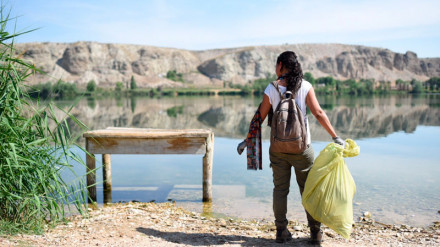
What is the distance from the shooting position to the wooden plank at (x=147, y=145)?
6.18 m

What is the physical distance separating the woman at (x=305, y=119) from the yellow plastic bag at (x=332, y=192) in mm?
162

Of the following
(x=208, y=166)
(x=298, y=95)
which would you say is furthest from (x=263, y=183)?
(x=298, y=95)

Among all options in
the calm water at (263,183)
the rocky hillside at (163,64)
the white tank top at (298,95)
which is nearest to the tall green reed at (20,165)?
the white tank top at (298,95)

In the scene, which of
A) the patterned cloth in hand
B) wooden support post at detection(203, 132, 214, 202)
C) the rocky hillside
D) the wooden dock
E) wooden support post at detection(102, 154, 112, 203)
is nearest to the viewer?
the patterned cloth in hand

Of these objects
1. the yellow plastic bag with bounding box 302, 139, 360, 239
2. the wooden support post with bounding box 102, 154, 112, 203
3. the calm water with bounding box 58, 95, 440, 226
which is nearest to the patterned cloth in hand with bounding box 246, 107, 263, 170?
the yellow plastic bag with bounding box 302, 139, 360, 239

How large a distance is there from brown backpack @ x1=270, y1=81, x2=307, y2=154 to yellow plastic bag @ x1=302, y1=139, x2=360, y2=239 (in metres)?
0.28

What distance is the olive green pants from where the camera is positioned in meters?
4.00

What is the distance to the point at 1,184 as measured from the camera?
13.3 ft

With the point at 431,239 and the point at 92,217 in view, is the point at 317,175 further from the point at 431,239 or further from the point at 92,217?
the point at 92,217

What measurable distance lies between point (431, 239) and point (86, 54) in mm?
165832

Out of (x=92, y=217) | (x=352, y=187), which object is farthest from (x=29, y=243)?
(x=352, y=187)

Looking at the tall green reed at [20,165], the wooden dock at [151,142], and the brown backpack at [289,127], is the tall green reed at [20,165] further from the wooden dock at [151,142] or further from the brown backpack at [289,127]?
the brown backpack at [289,127]

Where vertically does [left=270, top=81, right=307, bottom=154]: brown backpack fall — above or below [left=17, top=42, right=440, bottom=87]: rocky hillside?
below

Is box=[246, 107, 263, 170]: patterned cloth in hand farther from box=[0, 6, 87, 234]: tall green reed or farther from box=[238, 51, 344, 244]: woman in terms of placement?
box=[0, 6, 87, 234]: tall green reed
